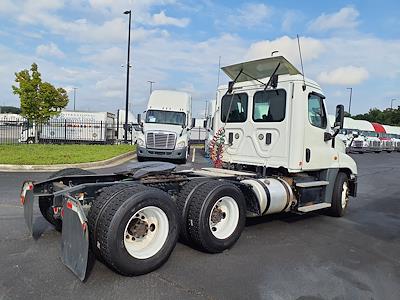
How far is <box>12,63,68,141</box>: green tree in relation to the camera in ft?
91.0

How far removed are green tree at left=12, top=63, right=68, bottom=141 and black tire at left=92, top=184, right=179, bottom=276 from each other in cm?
2632

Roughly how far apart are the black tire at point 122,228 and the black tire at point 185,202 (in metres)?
0.57

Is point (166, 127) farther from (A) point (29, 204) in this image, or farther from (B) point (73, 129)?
(B) point (73, 129)

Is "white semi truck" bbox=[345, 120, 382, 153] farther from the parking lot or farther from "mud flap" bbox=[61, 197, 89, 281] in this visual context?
"mud flap" bbox=[61, 197, 89, 281]

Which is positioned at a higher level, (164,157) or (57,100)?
(57,100)

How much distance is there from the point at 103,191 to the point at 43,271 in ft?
3.65

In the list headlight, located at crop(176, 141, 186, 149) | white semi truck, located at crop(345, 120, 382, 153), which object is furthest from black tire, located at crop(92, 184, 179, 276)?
white semi truck, located at crop(345, 120, 382, 153)

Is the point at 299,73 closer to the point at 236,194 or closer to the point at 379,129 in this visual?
the point at 236,194

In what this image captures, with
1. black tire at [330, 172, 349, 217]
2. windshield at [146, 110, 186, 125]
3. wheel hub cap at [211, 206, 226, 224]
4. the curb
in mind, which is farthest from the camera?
windshield at [146, 110, 186, 125]

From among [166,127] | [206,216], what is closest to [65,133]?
[166,127]

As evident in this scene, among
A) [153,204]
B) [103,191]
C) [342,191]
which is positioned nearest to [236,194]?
[153,204]

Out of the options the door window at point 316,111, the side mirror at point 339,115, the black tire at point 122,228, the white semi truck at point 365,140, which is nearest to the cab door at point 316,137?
the door window at point 316,111

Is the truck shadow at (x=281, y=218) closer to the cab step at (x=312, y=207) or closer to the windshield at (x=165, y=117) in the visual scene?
the cab step at (x=312, y=207)

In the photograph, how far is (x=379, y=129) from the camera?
135 feet
